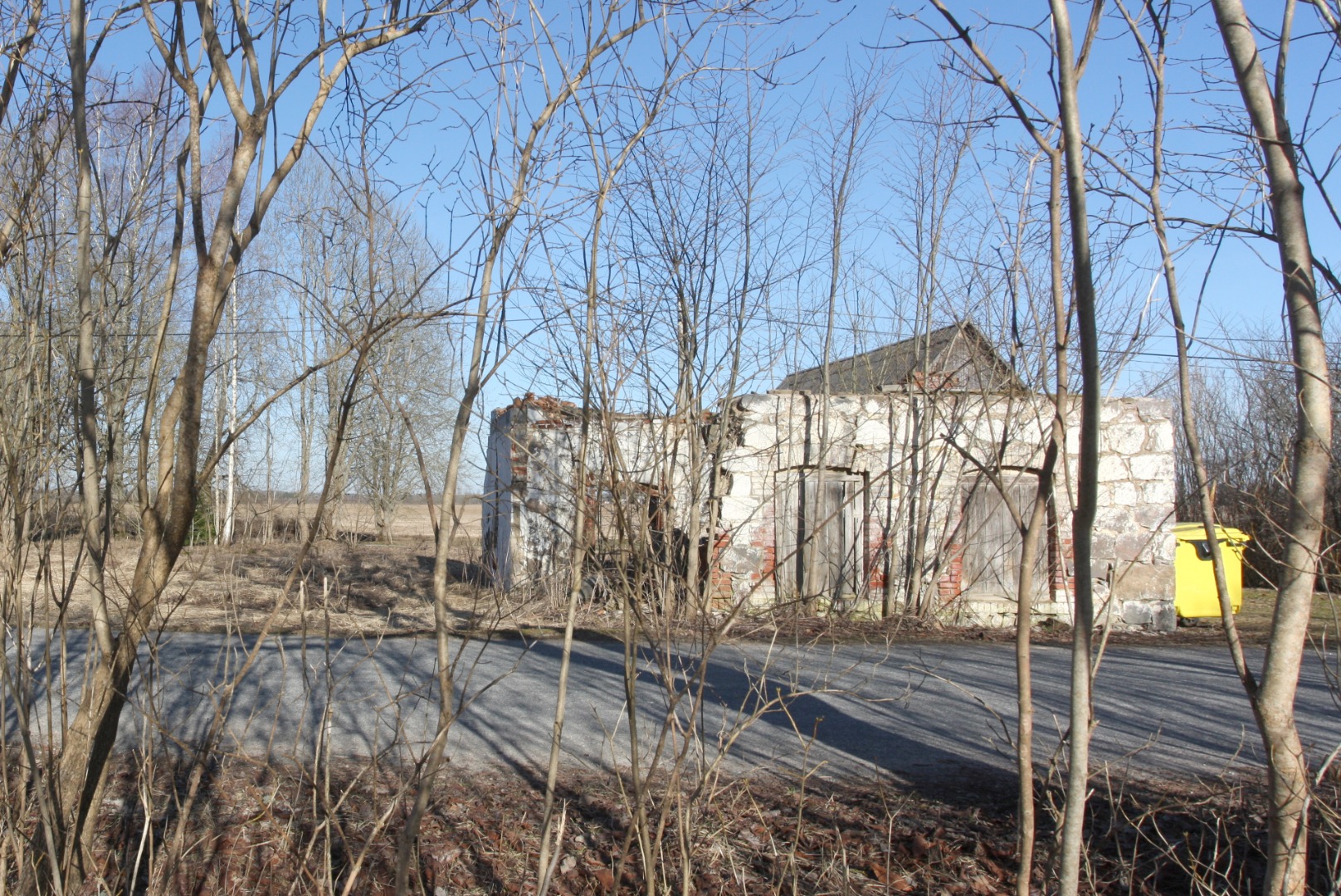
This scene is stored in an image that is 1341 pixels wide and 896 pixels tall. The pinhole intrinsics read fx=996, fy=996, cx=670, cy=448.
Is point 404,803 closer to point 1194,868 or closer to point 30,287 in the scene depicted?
point 30,287

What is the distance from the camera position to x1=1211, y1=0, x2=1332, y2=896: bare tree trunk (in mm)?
2168

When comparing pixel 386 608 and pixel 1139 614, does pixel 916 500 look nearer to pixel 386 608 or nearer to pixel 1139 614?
pixel 1139 614

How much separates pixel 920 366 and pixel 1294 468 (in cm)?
999

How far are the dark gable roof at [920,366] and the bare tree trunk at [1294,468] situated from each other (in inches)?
310

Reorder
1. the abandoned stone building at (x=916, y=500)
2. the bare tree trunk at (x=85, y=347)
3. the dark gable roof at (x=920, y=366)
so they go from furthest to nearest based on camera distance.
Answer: the abandoned stone building at (x=916, y=500), the dark gable roof at (x=920, y=366), the bare tree trunk at (x=85, y=347)

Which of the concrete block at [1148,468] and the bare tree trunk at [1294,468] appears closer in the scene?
the bare tree trunk at [1294,468]

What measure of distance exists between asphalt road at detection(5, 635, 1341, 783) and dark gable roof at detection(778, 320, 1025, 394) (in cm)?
360

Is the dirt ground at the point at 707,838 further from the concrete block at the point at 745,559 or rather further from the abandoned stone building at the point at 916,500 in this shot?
the abandoned stone building at the point at 916,500

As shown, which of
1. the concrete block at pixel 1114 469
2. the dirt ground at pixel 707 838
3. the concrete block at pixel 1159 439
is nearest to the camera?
the dirt ground at pixel 707 838

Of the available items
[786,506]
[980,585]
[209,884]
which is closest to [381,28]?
[209,884]

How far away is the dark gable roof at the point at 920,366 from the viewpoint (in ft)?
35.9

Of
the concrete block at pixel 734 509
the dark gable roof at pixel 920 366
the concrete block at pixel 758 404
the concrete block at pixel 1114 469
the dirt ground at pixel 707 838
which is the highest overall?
Answer: the dark gable roof at pixel 920 366

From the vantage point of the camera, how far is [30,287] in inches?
109

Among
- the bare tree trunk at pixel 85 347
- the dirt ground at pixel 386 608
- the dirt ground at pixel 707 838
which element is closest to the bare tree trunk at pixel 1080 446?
the dirt ground at pixel 707 838
